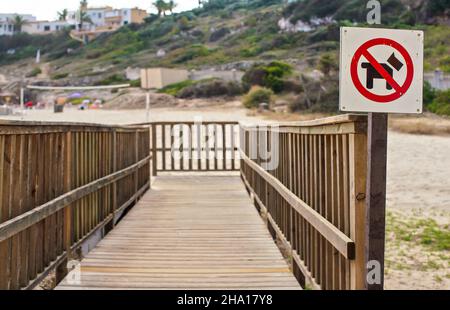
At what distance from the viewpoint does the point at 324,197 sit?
3893mm

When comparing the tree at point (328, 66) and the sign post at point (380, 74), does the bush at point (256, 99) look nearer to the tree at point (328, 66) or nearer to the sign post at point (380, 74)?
the tree at point (328, 66)

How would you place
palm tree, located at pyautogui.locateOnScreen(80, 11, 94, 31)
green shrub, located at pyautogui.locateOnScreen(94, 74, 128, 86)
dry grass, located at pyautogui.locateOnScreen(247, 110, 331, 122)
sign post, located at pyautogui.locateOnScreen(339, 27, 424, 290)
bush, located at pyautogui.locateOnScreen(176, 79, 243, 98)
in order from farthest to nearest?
1. palm tree, located at pyautogui.locateOnScreen(80, 11, 94, 31)
2. green shrub, located at pyautogui.locateOnScreen(94, 74, 128, 86)
3. bush, located at pyautogui.locateOnScreen(176, 79, 243, 98)
4. dry grass, located at pyautogui.locateOnScreen(247, 110, 331, 122)
5. sign post, located at pyautogui.locateOnScreen(339, 27, 424, 290)

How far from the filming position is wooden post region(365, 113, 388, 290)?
2756 millimetres

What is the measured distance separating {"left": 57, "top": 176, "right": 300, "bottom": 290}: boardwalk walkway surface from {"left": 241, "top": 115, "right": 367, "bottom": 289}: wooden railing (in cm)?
32

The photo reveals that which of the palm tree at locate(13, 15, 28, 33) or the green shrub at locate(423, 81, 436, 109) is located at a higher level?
the palm tree at locate(13, 15, 28, 33)

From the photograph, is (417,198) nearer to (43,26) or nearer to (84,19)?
(84,19)

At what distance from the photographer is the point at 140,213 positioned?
8.31 meters

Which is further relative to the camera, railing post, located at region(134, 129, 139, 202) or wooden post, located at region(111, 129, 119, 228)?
railing post, located at region(134, 129, 139, 202)

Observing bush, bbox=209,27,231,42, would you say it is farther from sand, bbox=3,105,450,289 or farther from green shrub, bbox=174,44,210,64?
sand, bbox=3,105,450,289

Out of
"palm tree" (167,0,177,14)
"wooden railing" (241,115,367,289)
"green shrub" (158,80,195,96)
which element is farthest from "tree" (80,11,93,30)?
"wooden railing" (241,115,367,289)

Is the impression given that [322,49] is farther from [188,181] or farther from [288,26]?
[188,181]

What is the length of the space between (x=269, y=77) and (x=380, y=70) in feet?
133

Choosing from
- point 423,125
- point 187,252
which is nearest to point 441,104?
point 423,125

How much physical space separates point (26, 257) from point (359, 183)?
2392 mm
